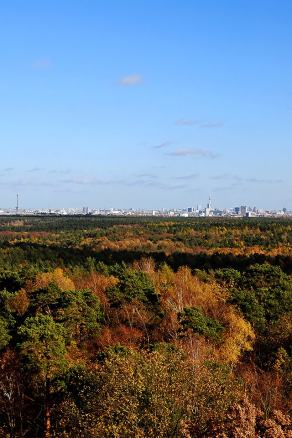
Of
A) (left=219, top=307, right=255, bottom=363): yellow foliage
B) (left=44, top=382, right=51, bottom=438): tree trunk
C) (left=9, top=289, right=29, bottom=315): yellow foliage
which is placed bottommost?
(left=44, top=382, right=51, bottom=438): tree trunk

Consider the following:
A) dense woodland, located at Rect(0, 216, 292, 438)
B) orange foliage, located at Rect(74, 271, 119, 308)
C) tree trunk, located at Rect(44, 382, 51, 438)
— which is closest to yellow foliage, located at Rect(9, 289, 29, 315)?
dense woodland, located at Rect(0, 216, 292, 438)

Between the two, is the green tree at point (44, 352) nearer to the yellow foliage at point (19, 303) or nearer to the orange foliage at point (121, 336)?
the orange foliage at point (121, 336)

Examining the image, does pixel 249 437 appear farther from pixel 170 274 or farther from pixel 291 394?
pixel 170 274

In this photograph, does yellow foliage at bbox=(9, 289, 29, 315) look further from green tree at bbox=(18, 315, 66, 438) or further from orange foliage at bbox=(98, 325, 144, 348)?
green tree at bbox=(18, 315, 66, 438)

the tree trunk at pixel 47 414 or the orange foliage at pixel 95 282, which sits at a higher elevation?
the orange foliage at pixel 95 282

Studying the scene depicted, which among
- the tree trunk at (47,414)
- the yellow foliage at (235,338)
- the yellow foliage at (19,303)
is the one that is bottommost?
the tree trunk at (47,414)

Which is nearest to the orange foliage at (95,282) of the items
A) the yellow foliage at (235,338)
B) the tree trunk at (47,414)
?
the yellow foliage at (235,338)

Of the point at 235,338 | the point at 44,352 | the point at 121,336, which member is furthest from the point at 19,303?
the point at 235,338

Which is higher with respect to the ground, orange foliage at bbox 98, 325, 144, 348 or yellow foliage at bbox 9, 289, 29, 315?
yellow foliage at bbox 9, 289, 29, 315
